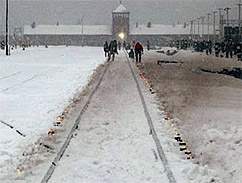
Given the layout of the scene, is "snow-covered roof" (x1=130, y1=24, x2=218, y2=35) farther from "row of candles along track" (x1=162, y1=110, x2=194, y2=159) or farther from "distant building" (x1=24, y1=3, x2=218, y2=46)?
"row of candles along track" (x1=162, y1=110, x2=194, y2=159)

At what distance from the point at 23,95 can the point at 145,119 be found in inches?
242

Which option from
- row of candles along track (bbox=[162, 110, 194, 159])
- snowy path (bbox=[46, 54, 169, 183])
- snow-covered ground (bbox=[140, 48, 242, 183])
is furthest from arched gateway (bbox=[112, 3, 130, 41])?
row of candles along track (bbox=[162, 110, 194, 159])

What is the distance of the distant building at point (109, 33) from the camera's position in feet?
424

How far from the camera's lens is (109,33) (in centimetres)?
13188

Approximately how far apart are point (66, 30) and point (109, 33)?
47.2 feet

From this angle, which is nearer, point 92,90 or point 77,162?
point 77,162

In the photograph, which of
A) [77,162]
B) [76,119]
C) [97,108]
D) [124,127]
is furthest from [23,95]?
[77,162]

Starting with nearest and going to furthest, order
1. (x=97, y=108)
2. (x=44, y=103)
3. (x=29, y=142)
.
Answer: (x=29, y=142) < (x=97, y=108) < (x=44, y=103)

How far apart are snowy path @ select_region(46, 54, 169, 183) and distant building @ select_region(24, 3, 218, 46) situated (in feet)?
387

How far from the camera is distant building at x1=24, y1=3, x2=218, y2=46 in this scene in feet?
424

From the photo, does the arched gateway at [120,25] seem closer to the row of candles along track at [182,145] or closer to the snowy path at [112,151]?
the snowy path at [112,151]

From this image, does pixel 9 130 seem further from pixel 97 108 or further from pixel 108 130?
pixel 97 108

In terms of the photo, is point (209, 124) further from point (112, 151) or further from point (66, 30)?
point (66, 30)

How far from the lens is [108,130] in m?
9.02
